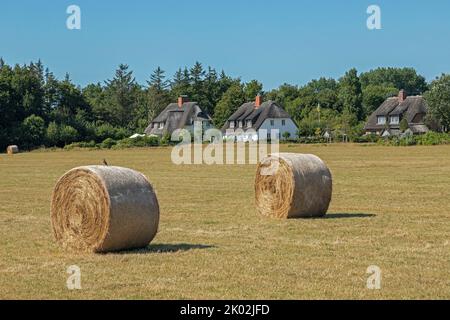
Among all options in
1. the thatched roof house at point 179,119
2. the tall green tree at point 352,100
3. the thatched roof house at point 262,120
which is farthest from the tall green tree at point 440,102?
the thatched roof house at point 179,119

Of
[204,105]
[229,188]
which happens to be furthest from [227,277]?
[204,105]

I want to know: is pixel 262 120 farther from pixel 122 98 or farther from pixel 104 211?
pixel 104 211

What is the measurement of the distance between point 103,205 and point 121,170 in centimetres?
117

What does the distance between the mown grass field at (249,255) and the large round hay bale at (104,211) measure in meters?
0.32

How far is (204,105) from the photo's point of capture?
142 m

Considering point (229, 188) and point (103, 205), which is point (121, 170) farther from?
point (229, 188)

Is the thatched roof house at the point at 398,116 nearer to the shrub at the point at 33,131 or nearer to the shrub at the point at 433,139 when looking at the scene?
the shrub at the point at 433,139

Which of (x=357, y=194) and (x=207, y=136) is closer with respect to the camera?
(x=357, y=194)

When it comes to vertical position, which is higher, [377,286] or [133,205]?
[133,205]

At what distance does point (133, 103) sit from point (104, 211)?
454 ft

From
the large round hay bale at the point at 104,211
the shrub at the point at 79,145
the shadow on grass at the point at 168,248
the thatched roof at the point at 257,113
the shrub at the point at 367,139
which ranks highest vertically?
the thatched roof at the point at 257,113

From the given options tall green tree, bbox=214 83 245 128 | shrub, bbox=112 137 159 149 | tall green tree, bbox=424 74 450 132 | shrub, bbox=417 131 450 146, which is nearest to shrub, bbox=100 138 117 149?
shrub, bbox=112 137 159 149

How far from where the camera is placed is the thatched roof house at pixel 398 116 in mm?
121169

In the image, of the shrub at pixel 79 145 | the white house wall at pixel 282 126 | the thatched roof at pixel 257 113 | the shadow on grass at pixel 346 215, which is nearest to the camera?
the shadow on grass at pixel 346 215
